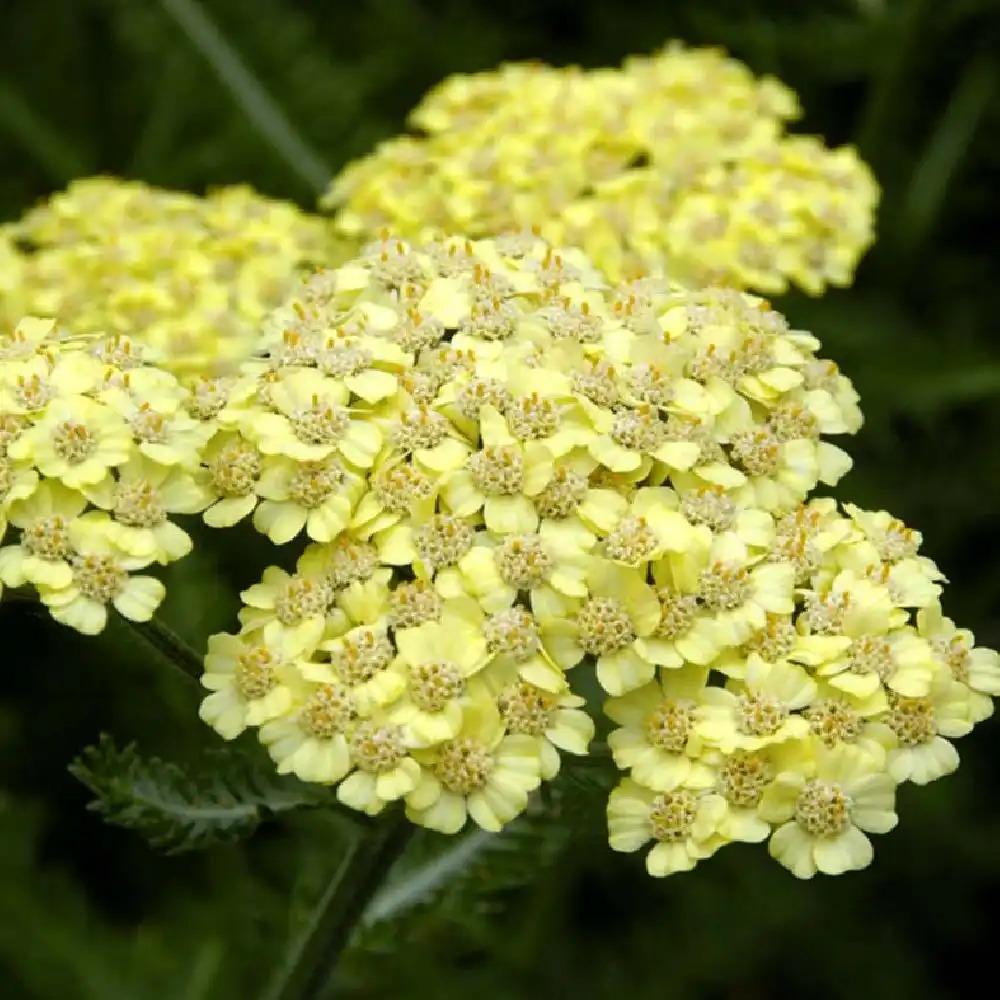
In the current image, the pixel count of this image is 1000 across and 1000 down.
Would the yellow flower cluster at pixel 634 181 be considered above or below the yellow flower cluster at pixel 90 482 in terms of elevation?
below

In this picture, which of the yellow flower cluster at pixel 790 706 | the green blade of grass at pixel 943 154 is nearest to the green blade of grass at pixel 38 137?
the green blade of grass at pixel 943 154

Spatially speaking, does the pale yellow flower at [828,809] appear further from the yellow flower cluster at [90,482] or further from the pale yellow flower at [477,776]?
the yellow flower cluster at [90,482]

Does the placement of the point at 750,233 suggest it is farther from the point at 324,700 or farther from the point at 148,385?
the point at 324,700

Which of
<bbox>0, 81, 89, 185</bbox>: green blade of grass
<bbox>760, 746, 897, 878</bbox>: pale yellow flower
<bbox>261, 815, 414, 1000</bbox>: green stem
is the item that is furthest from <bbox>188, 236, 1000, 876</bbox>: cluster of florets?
<bbox>0, 81, 89, 185</bbox>: green blade of grass

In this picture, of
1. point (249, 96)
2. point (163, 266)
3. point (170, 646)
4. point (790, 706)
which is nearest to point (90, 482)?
point (170, 646)

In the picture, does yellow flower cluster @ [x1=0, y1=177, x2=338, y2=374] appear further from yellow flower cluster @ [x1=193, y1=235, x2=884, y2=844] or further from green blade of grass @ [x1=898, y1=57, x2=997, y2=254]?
green blade of grass @ [x1=898, y1=57, x2=997, y2=254]

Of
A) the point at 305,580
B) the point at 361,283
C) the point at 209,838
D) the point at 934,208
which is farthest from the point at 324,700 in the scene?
the point at 934,208
